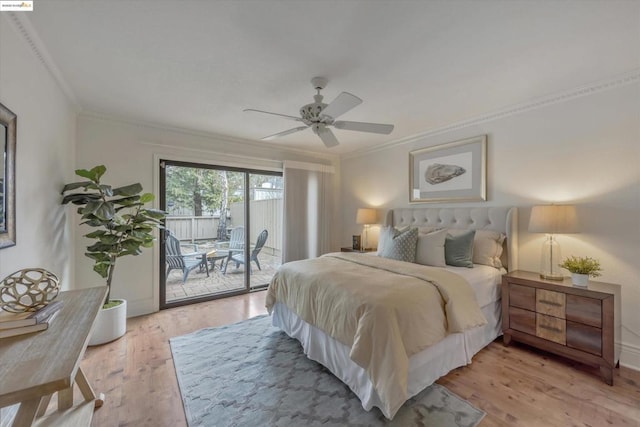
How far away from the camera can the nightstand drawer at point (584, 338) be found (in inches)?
80.7

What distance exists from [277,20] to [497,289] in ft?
9.80

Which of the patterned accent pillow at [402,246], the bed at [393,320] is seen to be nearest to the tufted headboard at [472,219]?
the bed at [393,320]

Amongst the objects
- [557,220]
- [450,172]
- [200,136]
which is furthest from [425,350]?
[200,136]

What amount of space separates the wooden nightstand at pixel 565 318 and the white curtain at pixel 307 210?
2907mm

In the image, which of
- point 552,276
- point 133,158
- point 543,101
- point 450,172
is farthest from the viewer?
point 450,172

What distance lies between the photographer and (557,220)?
233 centimetres

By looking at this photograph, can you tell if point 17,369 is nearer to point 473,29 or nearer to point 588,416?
point 473,29

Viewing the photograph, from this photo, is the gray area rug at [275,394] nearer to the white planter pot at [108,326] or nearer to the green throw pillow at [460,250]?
the white planter pot at [108,326]

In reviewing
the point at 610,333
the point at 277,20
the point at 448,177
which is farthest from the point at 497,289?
the point at 277,20

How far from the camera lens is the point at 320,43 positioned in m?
1.81

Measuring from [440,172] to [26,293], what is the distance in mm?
3885

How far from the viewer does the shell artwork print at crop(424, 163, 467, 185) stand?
340cm

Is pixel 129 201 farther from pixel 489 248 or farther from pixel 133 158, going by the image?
pixel 489 248

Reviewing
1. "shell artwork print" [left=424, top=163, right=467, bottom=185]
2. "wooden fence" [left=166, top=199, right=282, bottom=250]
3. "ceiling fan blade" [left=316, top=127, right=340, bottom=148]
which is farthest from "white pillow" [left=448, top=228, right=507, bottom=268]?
"wooden fence" [left=166, top=199, right=282, bottom=250]
